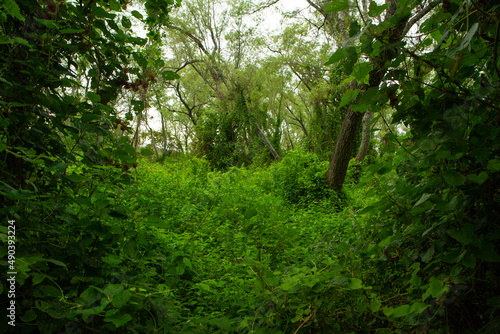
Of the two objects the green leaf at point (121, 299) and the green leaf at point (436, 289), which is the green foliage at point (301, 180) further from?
the green leaf at point (121, 299)

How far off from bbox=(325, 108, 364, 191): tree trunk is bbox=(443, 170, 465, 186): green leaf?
4.88 meters

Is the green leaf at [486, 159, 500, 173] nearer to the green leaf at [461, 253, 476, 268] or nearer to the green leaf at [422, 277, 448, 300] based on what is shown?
the green leaf at [461, 253, 476, 268]

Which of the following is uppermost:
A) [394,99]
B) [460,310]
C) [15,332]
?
[394,99]

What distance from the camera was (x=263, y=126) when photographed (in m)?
15.9

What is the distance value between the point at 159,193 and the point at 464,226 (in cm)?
447

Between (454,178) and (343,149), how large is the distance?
5243mm

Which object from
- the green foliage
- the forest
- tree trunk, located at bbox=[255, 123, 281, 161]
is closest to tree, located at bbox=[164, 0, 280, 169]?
tree trunk, located at bbox=[255, 123, 281, 161]

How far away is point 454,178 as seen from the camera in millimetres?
1280

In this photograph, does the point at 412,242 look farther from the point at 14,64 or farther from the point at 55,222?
the point at 14,64

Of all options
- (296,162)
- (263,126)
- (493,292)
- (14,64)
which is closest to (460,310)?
(493,292)

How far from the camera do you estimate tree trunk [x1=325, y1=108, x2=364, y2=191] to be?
6.11m

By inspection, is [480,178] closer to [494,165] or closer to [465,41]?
[494,165]

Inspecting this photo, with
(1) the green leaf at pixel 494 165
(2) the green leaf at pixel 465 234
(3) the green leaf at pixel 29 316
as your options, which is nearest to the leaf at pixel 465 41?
(1) the green leaf at pixel 494 165

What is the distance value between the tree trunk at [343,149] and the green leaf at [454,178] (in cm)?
488
